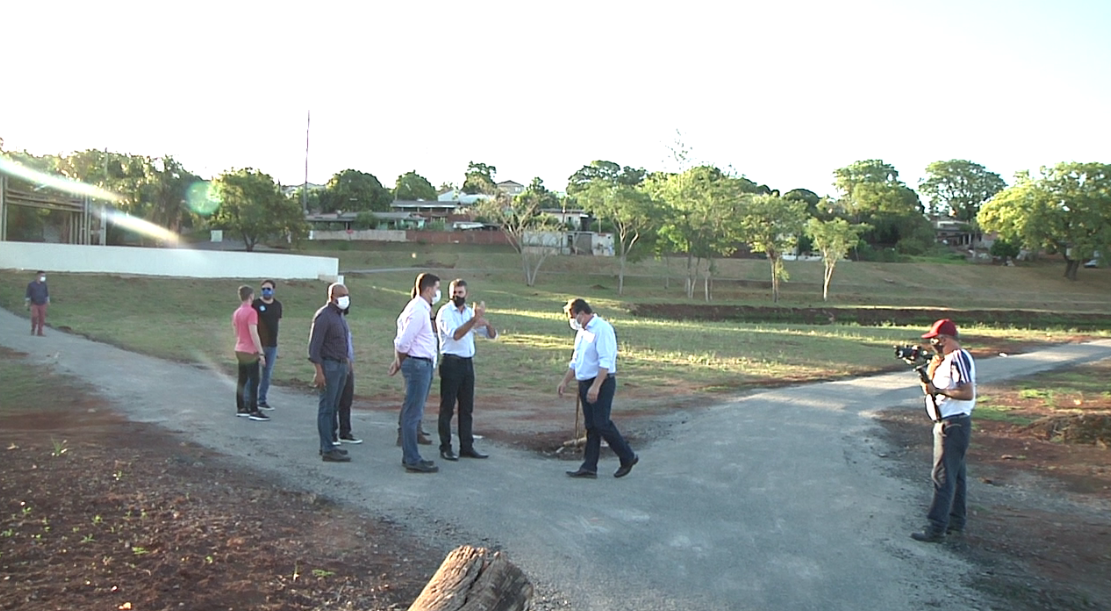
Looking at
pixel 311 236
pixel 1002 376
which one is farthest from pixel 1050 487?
pixel 311 236

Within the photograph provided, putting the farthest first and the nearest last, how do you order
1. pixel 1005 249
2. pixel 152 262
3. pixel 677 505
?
1. pixel 1005 249
2. pixel 152 262
3. pixel 677 505

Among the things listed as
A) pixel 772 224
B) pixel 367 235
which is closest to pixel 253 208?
pixel 367 235

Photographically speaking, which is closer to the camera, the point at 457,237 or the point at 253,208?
the point at 253,208

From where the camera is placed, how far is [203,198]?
200 feet

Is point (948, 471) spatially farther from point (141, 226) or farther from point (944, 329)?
point (141, 226)

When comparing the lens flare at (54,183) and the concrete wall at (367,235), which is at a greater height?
the lens flare at (54,183)

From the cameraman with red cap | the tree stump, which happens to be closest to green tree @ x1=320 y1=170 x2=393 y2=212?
the cameraman with red cap

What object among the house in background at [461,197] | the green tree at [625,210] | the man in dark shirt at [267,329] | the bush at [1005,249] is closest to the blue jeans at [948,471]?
the man in dark shirt at [267,329]

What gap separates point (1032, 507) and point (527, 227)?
182ft

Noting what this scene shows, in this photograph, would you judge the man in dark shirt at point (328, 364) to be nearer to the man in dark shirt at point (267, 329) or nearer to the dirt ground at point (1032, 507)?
the man in dark shirt at point (267, 329)

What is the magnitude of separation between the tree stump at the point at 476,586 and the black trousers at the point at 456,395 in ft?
16.4

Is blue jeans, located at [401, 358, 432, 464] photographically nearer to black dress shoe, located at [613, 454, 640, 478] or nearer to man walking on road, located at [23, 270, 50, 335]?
black dress shoe, located at [613, 454, 640, 478]

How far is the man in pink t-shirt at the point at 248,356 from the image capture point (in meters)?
11.6

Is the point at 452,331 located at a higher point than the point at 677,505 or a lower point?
higher
